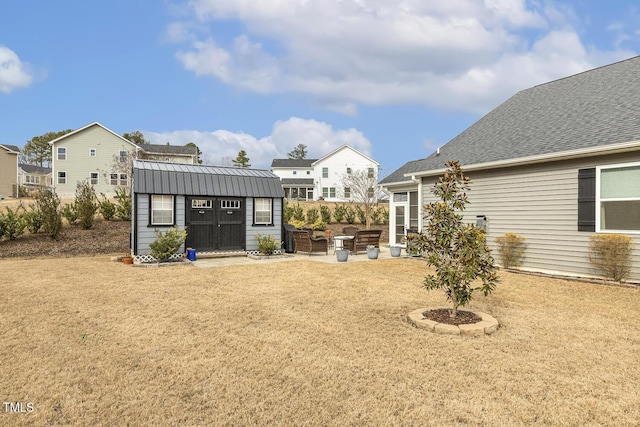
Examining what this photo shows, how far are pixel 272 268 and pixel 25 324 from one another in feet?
20.0

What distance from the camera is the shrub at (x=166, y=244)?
36.6ft

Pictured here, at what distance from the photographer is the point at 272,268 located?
10477mm

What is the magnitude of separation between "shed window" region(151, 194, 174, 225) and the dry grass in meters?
4.96

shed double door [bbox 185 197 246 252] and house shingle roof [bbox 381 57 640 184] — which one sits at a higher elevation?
house shingle roof [bbox 381 57 640 184]

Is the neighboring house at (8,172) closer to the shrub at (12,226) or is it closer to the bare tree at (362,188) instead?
the shrub at (12,226)

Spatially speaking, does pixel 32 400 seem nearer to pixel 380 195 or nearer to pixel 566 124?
pixel 566 124

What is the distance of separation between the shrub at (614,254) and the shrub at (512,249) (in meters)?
1.92

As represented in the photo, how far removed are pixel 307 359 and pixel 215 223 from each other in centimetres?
1014

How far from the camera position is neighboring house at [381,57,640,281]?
27.2 ft

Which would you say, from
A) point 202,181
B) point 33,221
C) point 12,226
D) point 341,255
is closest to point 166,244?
point 202,181

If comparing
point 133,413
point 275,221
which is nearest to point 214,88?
point 275,221

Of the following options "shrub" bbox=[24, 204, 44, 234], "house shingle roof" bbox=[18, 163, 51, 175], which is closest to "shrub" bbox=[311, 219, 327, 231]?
"shrub" bbox=[24, 204, 44, 234]

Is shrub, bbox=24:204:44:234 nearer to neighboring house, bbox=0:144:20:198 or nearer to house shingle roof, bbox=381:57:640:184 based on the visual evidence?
house shingle roof, bbox=381:57:640:184

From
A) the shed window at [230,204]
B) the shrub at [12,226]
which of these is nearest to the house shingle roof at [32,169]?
the shrub at [12,226]
